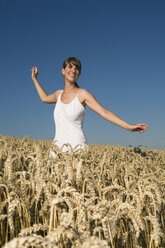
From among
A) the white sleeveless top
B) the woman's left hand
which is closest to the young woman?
the white sleeveless top

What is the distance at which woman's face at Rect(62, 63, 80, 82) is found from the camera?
5.24 metres

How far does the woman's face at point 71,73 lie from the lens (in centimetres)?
524

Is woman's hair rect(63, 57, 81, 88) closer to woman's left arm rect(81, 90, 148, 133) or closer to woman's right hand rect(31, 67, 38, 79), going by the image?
woman's left arm rect(81, 90, 148, 133)

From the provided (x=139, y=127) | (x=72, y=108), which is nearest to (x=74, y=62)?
(x=72, y=108)

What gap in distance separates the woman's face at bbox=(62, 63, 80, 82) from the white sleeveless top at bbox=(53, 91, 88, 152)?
0.56 meters

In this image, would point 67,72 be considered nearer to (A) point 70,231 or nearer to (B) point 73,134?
(B) point 73,134

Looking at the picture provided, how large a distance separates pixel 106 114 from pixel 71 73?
1533 millimetres

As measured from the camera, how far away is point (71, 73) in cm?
524

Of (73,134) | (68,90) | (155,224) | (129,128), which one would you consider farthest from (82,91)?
(155,224)

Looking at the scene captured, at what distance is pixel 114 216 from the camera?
138 centimetres

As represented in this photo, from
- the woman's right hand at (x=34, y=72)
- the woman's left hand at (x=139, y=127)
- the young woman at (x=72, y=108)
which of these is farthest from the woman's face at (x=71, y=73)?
the woman's left hand at (x=139, y=127)

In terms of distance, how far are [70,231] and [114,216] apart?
510 mm

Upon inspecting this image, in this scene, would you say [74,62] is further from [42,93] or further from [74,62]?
[42,93]

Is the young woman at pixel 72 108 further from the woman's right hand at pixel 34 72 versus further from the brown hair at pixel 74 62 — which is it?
the woman's right hand at pixel 34 72
